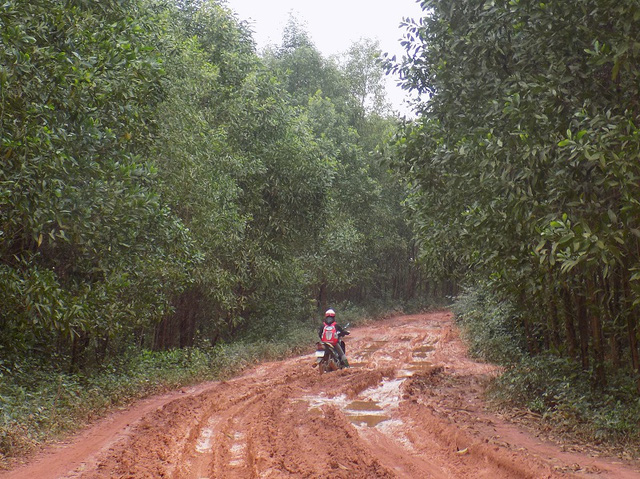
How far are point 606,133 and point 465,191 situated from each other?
10.3ft

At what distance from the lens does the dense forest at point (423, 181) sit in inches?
326

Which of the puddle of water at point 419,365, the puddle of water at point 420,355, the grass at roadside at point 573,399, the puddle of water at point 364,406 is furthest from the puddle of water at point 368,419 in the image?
the puddle of water at point 420,355

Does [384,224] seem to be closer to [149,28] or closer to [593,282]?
[149,28]

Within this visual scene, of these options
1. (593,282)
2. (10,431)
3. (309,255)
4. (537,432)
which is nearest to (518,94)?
(593,282)

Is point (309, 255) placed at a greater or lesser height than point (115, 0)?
lesser

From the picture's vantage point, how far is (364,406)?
11.7m

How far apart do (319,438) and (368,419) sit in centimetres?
202

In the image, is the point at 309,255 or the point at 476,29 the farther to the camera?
the point at 309,255

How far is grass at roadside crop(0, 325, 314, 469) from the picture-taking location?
8680mm

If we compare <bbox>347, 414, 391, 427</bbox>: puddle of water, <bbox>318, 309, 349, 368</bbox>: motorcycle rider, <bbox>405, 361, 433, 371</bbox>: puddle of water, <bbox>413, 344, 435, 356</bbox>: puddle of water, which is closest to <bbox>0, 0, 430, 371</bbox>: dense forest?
<bbox>318, 309, 349, 368</bbox>: motorcycle rider

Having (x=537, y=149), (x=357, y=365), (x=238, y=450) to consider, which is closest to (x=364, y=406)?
(x=238, y=450)

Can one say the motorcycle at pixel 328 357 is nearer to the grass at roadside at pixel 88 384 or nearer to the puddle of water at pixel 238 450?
the grass at roadside at pixel 88 384

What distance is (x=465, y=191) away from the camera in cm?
1060

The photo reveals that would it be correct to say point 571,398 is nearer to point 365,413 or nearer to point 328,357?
point 365,413
